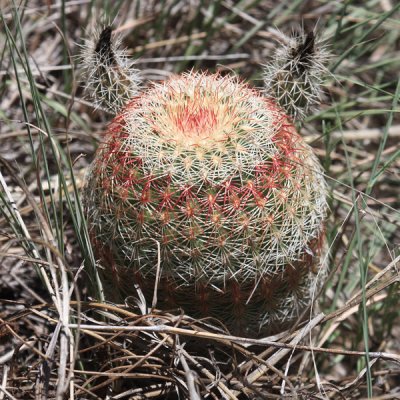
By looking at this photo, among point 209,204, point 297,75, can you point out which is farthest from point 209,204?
point 297,75

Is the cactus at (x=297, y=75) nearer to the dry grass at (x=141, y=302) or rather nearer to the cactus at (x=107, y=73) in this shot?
the dry grass at (x=141, y=302)

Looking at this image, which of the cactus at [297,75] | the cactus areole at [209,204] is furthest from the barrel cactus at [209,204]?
the cactus at [297,75]

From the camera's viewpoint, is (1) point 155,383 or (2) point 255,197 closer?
(2) point 255,197

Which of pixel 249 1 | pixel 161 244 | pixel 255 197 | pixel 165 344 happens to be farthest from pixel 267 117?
pixel 249 1

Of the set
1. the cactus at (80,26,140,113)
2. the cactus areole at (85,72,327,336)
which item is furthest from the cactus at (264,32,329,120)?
the cactus at (80,26,140,113)

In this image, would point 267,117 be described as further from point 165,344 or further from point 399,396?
point 399,396

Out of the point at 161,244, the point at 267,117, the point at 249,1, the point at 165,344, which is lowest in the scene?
the point at 165,344

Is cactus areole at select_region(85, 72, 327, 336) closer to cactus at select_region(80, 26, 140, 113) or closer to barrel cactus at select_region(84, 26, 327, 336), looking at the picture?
barrel cactus at select_region(84, 26, 327, 336)

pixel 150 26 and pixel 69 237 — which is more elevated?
pixel 150 26
